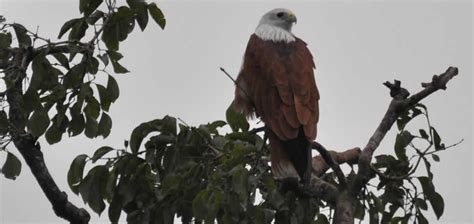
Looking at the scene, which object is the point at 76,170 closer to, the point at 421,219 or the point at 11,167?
the point at 11,167

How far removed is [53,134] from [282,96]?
141 cm

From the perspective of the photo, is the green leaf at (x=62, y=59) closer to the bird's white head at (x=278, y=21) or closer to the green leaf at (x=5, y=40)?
the green leaf at (x=5, y=40)

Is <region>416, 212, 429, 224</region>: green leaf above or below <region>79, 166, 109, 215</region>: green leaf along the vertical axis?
below

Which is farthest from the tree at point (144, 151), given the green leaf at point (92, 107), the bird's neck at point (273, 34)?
the bird's neck at point (273, 34)

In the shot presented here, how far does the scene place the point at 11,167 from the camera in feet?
13.5

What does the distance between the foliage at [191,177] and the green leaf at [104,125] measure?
0.58 ft

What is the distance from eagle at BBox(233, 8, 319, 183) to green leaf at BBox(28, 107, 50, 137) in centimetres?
104

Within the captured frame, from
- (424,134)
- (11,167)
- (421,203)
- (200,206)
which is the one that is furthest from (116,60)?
(421,203)

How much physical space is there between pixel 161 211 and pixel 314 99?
1412 mm

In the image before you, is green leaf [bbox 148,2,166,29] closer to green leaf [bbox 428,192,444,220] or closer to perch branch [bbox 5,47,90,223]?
perch branch [bbox 5,47,90,223]

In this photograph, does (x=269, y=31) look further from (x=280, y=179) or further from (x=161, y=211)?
(x=161, y=211)

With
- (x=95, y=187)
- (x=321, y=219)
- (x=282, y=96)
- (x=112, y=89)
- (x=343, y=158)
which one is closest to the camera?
(x=95, y=187)

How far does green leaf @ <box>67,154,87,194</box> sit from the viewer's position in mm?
3873

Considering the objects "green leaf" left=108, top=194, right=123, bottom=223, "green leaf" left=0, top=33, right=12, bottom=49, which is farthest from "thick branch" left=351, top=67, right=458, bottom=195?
"green leaf" left=0, top=33, right=12, bottom=49
